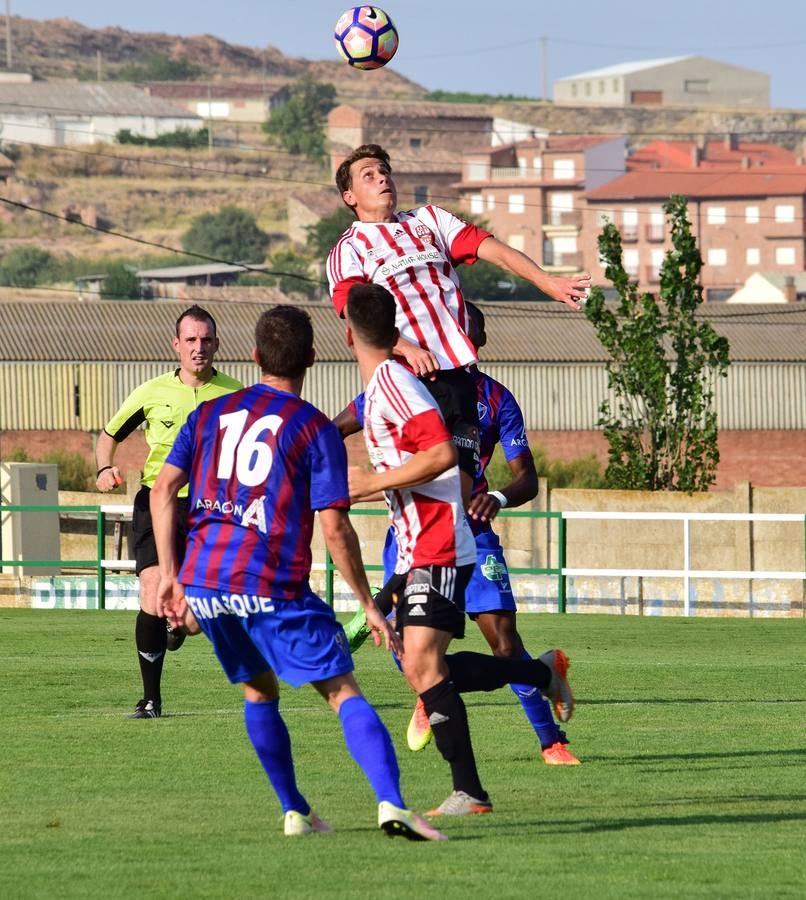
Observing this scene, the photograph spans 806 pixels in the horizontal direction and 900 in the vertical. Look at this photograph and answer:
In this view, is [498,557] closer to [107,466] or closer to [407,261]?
[407,261]

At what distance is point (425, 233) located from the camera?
7.86 metres

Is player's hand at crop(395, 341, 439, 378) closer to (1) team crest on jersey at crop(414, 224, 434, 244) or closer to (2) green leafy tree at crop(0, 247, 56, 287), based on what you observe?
(1) team crest on jersey at crop(414, 224, 434, 244)

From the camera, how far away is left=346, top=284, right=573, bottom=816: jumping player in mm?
6613

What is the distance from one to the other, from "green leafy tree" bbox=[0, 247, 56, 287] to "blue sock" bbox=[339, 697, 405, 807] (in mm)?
121329

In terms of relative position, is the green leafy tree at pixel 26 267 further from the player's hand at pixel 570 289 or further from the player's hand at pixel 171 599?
the player's hand at pixel 171 599

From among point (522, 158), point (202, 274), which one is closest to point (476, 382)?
point (202, 274)

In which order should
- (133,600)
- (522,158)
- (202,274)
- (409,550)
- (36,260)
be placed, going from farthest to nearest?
(522,158)
(36,260)
(202,274)
(133,600)
(409,550)

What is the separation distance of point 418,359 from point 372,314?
0.78 meters

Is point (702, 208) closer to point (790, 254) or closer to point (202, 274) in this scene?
point (790, 254)

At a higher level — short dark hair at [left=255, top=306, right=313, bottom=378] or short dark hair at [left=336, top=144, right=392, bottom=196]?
short dark hair at [left=336, top=144, right=392, bottom=196]

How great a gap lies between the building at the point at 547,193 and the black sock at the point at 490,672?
131m

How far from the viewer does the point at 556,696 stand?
7273mm

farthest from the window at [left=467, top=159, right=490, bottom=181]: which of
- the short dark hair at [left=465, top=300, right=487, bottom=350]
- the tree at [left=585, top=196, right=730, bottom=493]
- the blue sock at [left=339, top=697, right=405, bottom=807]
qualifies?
the blue sock at [left=339, top=697, right=405, bottom=807]

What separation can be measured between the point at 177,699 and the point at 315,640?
520 centimetres
